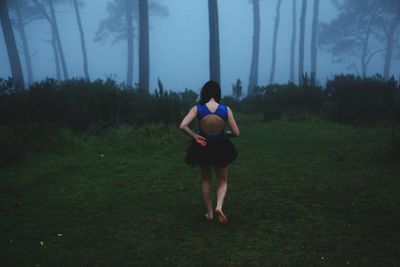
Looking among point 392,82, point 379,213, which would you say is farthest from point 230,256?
point 392,82

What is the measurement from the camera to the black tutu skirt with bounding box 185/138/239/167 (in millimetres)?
4164

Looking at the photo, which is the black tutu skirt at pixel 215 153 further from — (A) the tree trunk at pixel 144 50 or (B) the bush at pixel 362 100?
(A) the tree trunk at pixel 144 50

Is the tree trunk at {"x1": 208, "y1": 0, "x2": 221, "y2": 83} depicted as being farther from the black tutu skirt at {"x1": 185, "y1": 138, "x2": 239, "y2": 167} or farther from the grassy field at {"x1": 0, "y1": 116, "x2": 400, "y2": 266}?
the black tutu skirt at {"x1": 185, "y1": 138, "x2": 239, "y2": 167}

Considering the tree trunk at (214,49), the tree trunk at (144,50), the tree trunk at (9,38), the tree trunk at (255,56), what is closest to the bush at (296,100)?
the tree trunk at (214,49)

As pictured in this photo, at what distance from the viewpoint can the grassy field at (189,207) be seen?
138 inches

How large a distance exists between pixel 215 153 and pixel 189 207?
113cm

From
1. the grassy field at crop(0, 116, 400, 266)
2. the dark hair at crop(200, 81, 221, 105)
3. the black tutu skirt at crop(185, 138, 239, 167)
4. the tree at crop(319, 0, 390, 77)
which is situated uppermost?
the tree at crop(319, 0, 390, 77)

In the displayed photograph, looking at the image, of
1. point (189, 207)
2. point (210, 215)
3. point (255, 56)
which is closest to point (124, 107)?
point (189, 207)

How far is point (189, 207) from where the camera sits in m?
4.95

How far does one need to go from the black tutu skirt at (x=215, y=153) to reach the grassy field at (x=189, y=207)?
73cm

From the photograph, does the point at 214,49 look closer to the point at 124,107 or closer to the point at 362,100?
the point at 362,100

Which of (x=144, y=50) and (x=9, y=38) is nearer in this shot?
(x=144, y=50)

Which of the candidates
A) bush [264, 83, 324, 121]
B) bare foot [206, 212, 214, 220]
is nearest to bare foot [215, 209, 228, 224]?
bare foot [206, 212, 214, 220]

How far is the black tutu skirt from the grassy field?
0.73 metres
